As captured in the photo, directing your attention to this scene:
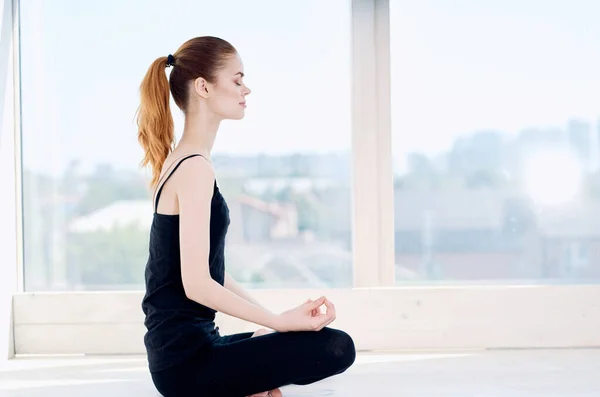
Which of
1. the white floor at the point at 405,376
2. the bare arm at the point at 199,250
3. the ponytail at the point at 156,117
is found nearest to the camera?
the bare arm at the point at 199,250

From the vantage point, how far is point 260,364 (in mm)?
2010

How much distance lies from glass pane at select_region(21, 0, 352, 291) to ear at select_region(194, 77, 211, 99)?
118 centimetres

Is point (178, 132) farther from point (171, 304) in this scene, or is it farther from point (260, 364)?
point (260, 364)

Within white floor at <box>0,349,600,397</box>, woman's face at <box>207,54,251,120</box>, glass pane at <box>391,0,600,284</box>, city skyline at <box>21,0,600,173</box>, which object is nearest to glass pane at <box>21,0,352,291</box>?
city skyline at <box>21,0,600,173</box>

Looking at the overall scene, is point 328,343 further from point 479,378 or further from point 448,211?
point 448,211

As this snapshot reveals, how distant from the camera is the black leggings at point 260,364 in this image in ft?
6.58

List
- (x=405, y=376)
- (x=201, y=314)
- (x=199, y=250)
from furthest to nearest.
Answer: (x=405, y=376) → (x=201, y=314) → (x=199, y=250)

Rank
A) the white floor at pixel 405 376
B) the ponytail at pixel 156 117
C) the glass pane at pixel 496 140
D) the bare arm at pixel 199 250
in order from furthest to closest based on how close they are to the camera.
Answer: the glass pane at pixel 496 140, the white floor at pixel 405 376, the ponytail at pixel 156 117, the bare arm at pixel 199 250

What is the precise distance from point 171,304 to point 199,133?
46 cm

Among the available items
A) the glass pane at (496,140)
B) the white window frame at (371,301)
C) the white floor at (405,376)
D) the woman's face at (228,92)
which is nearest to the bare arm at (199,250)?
the woman's face at (228,92)

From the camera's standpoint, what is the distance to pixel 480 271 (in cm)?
330

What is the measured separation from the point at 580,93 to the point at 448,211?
733 millimetres

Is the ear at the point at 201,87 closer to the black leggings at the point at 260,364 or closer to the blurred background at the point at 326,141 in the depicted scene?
the black leggings at the point at 260,364

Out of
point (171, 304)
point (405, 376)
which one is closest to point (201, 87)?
point (171, 304)
